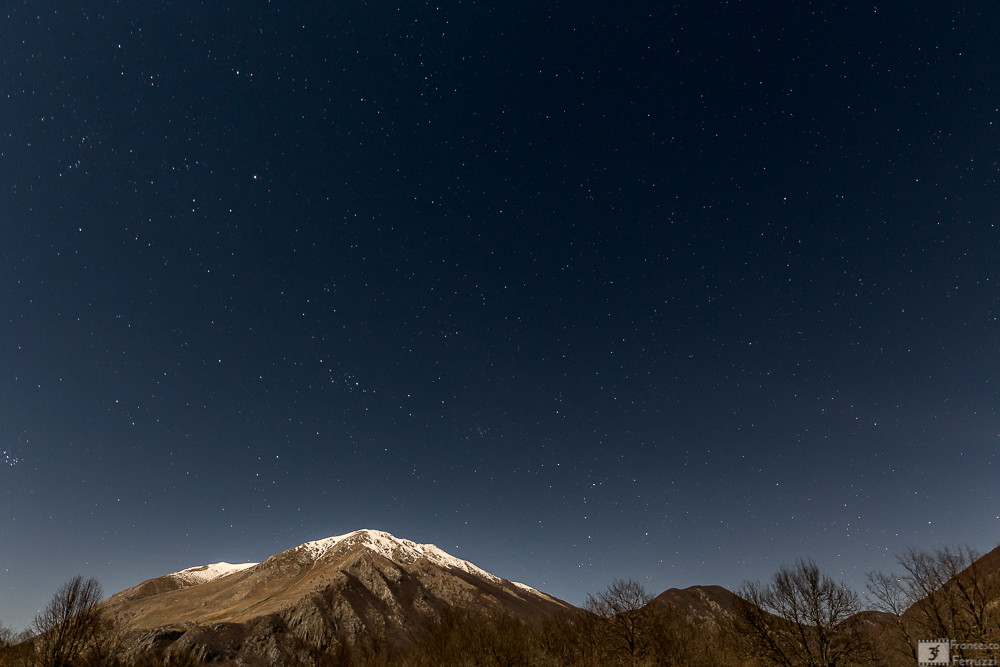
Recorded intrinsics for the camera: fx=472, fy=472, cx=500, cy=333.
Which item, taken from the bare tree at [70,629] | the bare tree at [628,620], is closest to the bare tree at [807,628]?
the bare tree at [628,620]

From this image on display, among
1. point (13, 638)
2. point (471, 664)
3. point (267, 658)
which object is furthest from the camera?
point (267, 658)

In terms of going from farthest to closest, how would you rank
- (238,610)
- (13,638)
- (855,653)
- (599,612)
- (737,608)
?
(238,610), (13,638), (599,612), (737,608), (855,653)

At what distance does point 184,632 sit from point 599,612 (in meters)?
152

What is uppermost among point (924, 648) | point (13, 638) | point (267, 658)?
point (924, 648)

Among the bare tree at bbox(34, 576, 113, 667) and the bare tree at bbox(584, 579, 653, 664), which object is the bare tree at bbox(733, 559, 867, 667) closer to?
the bare tree at bbox(584, 579, 653, 664)

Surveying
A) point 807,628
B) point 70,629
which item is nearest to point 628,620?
point 807,628

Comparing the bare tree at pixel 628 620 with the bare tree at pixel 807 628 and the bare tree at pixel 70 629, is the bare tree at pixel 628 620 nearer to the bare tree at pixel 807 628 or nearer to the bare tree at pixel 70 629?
the bare tree at pixel 807 628

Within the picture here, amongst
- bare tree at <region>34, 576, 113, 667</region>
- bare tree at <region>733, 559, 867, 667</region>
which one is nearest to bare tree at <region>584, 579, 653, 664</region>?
bare tree at <region>733, 559, 867, 667</region>

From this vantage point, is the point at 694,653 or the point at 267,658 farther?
the point at 267,658

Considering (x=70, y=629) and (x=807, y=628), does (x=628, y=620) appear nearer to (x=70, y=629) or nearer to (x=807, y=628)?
(x=807, y=628)

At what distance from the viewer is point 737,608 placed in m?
49.1

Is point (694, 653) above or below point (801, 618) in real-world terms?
Answer: below

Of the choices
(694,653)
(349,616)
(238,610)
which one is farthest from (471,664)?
(238,610)

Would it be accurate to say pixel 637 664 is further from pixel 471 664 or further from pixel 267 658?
pixel 267 658
